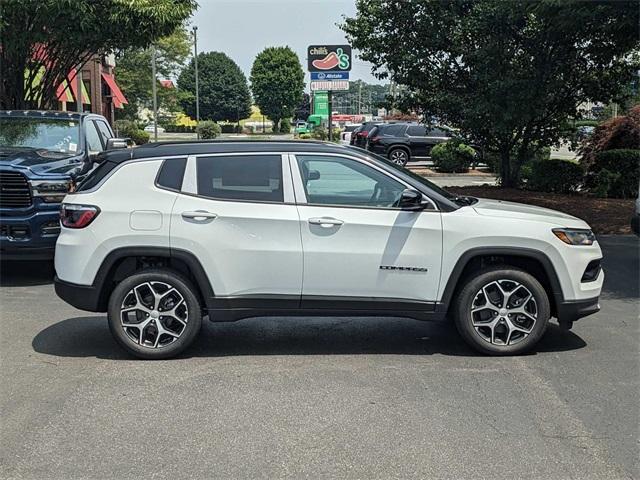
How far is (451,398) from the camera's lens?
15.0 feet

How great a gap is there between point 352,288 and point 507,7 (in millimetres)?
8813

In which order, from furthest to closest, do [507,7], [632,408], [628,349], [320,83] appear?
[320,83] → [507,7] → [628,349] → [632,408]

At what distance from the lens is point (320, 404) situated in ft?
14.7

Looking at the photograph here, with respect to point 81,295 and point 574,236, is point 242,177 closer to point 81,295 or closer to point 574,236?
point 81,295

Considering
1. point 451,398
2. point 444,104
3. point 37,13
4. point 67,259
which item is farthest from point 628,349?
point 37,13

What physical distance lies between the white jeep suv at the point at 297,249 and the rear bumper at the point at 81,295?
10 mm

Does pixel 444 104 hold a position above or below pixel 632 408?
above

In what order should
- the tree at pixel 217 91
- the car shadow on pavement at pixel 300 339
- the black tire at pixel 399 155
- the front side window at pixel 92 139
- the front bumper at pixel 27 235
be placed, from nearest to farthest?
1. the car shadow on pavement at pixel 300 339
2. the front bumper at pixel 27 235
3. the front side window at pixel 92 139
4. the black tire at pixel 399 155
5. the tree at pixel 217 91

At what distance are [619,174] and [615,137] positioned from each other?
5.25 ft

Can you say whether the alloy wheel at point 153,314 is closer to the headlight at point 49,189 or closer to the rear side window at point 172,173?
the rear side window at point 172,173

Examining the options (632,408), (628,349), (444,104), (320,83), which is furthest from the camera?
(320,83)

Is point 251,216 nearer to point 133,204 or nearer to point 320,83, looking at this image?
point 133,204

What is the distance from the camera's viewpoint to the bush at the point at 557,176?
15.9 metres

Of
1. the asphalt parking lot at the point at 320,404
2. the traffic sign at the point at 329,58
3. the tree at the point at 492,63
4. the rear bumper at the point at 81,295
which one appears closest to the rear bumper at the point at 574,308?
the asphalt parking lot at the point at 320,404
